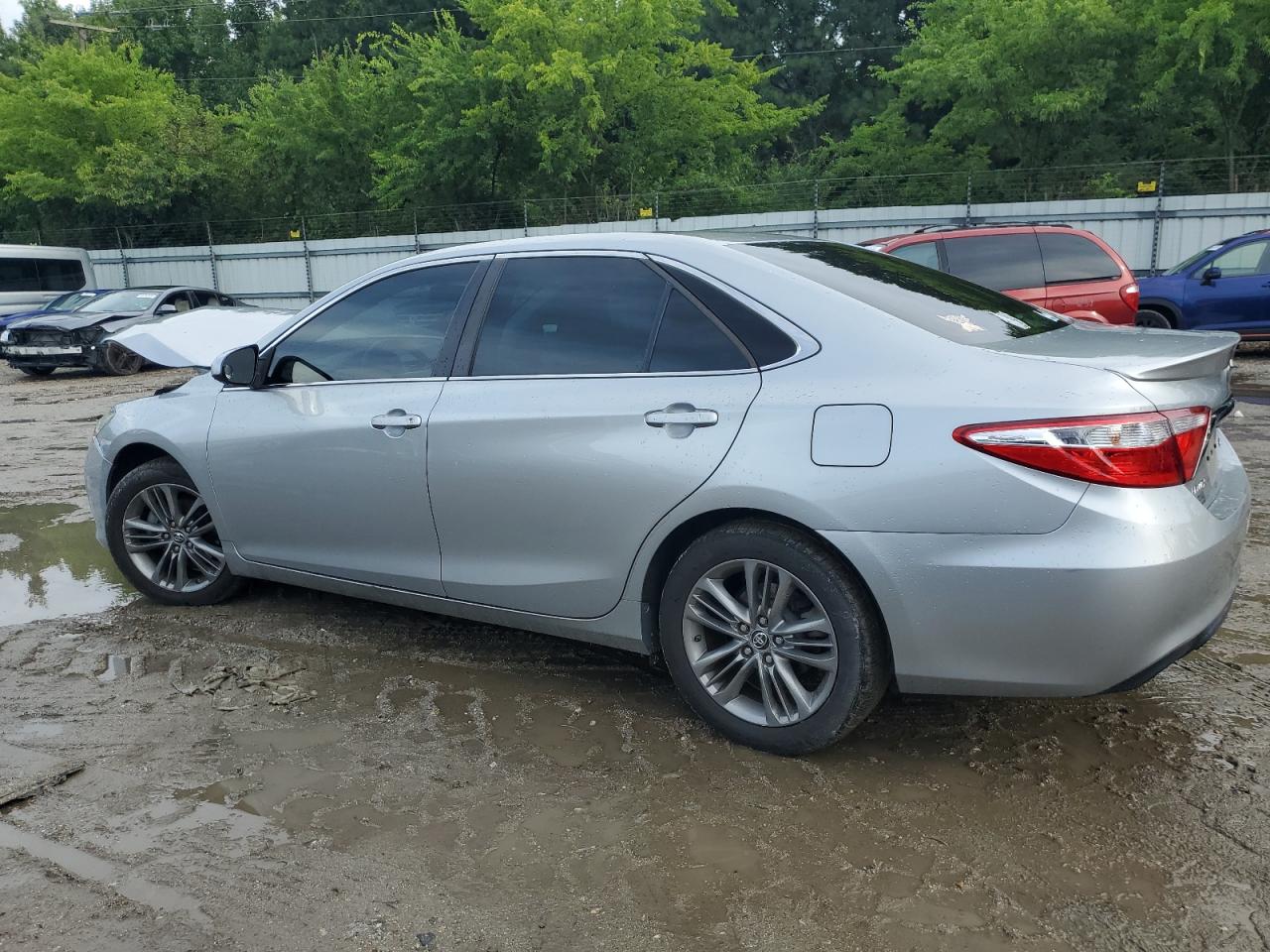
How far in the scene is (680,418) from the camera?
10.5 feet

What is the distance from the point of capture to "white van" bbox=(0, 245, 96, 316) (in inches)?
848

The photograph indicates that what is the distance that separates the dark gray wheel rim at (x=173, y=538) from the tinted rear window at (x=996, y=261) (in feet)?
23.9

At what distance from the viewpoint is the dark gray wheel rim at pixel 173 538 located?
4711 millimetres

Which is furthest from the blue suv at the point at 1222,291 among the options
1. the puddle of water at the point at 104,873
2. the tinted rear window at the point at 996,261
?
the puddle of water at the point at 104,873

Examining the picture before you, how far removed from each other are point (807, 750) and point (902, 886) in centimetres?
63

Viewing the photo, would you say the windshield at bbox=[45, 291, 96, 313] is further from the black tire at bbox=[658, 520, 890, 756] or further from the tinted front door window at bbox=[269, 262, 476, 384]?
the black tire at bbox=[658, 520, 890, 756]

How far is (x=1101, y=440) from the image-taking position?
8.79 ft

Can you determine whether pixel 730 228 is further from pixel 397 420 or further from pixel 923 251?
pixel 397 420

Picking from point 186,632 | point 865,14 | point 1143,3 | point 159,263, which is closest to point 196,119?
point 159,263

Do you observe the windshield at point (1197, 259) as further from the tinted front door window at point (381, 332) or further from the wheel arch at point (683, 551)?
the wheel arch at point (683, 551)

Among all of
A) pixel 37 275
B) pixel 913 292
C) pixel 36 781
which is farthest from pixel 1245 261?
pixel 37 275

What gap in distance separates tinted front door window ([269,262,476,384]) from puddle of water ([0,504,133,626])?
5.61ft

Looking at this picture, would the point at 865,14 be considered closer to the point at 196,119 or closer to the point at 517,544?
the point at 196,119

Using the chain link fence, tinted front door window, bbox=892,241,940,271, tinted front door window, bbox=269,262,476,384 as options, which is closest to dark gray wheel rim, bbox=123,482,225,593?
tinted front door window, bbox=269,262,476,384
